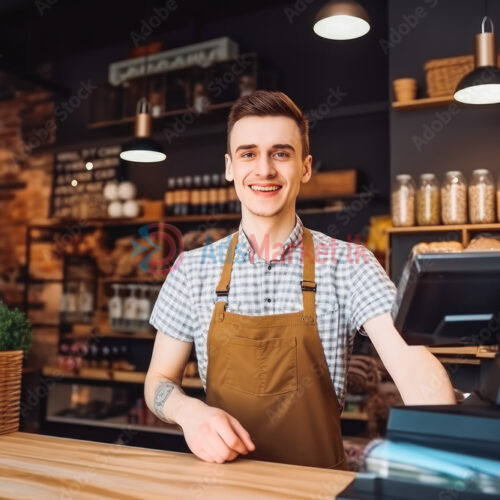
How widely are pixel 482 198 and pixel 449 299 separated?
2521 mm

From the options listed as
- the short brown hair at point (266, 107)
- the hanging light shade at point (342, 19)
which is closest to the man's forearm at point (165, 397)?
the short brown hair at point (266, 107)

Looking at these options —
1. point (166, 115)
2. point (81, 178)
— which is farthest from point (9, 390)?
point (81, 178)

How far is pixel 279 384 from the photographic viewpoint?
1420mm

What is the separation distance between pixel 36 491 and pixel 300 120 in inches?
46.0

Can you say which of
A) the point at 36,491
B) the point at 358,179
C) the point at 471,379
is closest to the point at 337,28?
the point at 358,179

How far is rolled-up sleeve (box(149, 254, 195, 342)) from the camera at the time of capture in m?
1.62

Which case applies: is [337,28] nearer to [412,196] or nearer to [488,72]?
[488,72]

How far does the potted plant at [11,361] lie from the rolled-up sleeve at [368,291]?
0.86 m

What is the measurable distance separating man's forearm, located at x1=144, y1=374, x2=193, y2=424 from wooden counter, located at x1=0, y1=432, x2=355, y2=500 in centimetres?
13

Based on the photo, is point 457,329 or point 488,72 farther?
point 488,72

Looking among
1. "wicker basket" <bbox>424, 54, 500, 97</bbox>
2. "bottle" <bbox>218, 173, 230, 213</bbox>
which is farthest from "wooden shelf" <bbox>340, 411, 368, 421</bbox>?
"wicker basket" <bbox>424, 54, 500, 97</bbox>

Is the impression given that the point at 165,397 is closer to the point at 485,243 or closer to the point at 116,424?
the point at 485,243

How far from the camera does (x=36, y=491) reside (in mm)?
971

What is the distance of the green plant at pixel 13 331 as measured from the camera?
1413 millimetres
